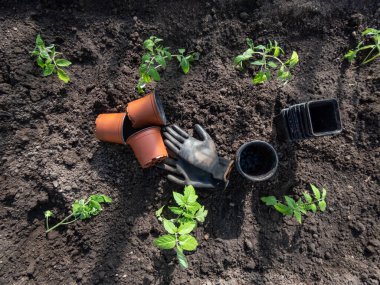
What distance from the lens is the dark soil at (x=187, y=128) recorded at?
2.29 m

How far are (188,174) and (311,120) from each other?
0.97 m

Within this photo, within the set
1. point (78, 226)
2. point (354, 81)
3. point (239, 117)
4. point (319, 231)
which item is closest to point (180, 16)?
Answer: point (239, 117)

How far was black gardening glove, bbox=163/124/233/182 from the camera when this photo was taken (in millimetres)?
2332

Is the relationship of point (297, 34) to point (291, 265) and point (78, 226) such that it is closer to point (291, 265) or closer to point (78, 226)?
point (291, 265)

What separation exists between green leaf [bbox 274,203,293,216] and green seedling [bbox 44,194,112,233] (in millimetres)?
1169

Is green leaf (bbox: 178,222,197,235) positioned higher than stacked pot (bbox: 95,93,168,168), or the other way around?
stacked pot (bbox: 95,93,168,168)

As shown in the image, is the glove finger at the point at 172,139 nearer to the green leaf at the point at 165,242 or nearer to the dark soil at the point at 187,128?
the dark soil at the point at 187,128

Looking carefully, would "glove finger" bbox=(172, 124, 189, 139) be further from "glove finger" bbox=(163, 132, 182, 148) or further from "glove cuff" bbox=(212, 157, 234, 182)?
"glove cuff" bbox=(212, 157, 234, 182)

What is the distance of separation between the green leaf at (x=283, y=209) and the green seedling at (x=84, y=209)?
1169mm

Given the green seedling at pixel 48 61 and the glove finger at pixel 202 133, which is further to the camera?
the glove finger at pixel 202 133

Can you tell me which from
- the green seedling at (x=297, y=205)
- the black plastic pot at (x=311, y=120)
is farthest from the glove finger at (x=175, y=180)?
the black plastic pot at (x=311, y=120)

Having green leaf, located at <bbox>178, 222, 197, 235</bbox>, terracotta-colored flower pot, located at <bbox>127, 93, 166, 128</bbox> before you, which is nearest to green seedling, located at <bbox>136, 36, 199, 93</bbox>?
terracotta-colored flower pot, located at <bbox>127, 93, 166, 128</bbox>

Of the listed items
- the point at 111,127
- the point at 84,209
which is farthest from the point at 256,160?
the point at 84,209

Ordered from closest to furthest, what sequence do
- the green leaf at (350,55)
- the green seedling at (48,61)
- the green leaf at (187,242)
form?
the green leaf at (187,242) → the green seedling at (48,61) → the green leaf at (350,55)
